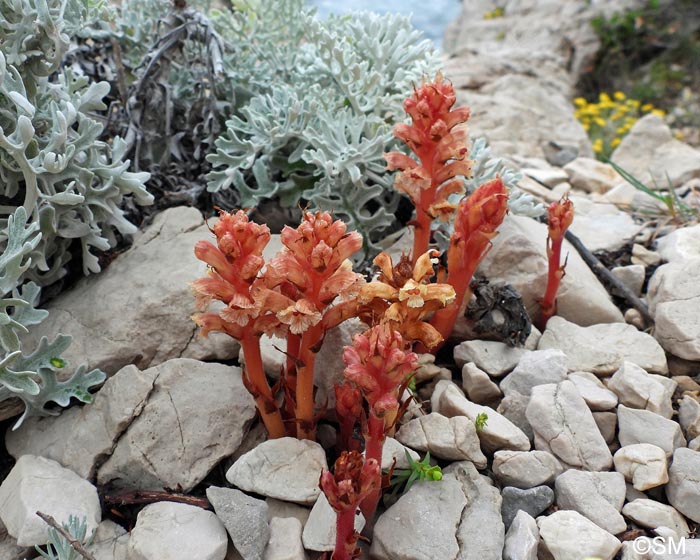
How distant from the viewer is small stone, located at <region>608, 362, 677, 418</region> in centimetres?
260

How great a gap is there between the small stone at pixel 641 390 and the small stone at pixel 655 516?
0.45m

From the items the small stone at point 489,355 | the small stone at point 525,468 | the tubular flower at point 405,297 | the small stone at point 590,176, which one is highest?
the tubular flower at point 405,297

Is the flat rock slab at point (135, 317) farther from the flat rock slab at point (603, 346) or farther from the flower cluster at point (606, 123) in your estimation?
the flower cluster at point (606, 123)

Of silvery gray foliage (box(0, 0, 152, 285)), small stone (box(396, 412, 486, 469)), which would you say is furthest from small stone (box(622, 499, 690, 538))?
silvery gray foliage (box(0, 0, 152, 285))

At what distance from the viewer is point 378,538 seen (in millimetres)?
2162

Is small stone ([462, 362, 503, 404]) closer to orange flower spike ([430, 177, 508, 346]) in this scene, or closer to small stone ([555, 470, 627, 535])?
orange flower spike ([430, 177, 508, 346])

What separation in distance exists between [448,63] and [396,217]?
3.89 m

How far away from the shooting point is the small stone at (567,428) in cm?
242

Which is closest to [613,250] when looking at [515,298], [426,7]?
[515,298]

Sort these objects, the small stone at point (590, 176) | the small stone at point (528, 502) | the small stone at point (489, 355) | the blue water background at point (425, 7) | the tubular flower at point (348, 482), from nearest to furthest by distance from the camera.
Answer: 1. the tubular flower at point (348, 482)
2. the small stone at point (528, 502)
3. the small stone at point (489, 355)
4. the small stone at point (590, 176)
5. the blue water background at point (425, 7)

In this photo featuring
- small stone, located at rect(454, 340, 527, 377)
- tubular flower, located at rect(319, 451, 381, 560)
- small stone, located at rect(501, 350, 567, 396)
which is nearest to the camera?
tubular flower, located at rect(319, 451, 381, 560)

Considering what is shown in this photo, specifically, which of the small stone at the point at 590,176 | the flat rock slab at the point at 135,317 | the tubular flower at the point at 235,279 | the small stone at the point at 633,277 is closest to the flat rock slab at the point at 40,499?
the flat rock slab at the point at 135,317

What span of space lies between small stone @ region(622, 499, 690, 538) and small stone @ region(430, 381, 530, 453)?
15.5 inches

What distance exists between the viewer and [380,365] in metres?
1.86
